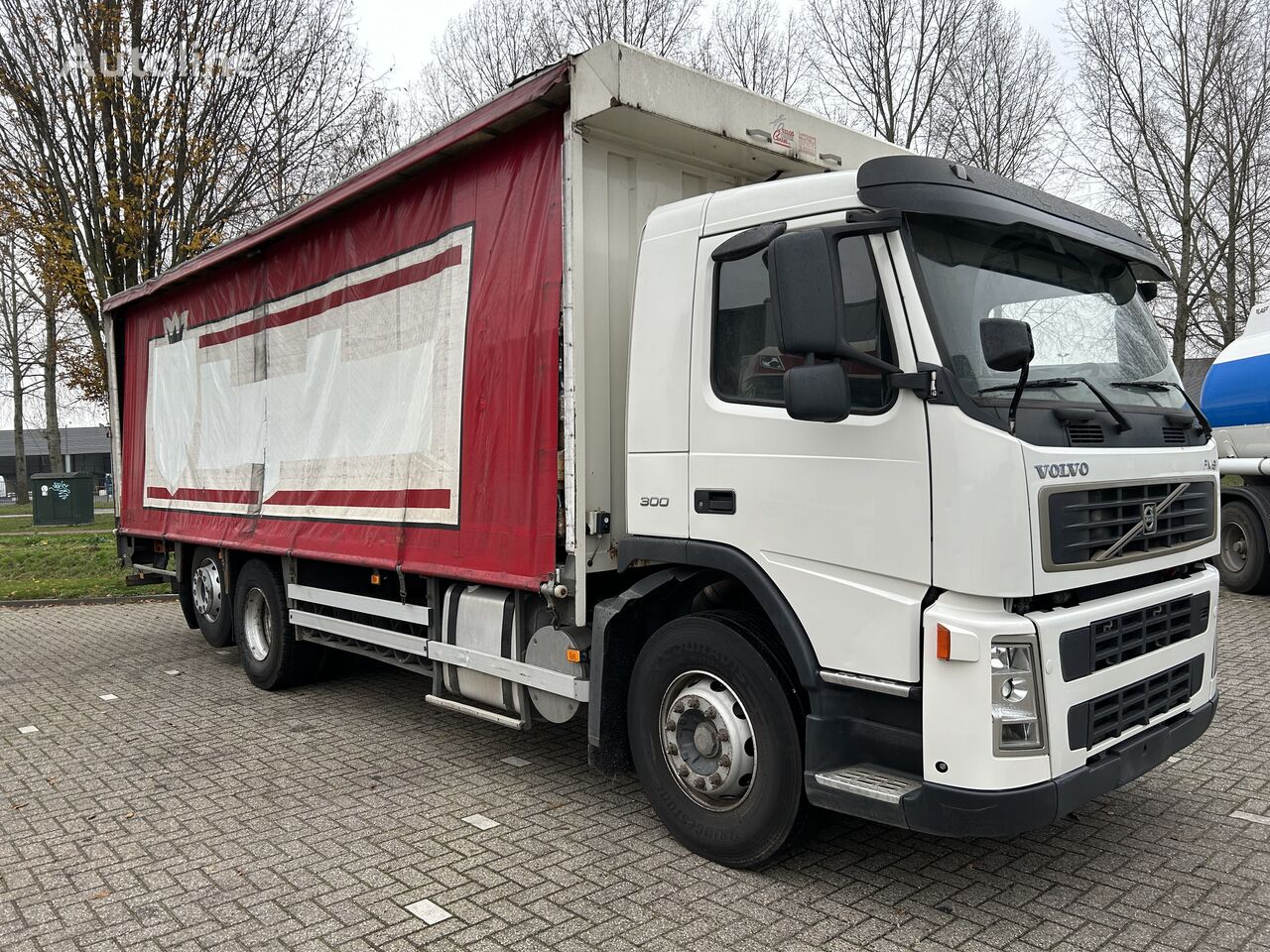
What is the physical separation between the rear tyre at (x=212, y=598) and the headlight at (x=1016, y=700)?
670cm

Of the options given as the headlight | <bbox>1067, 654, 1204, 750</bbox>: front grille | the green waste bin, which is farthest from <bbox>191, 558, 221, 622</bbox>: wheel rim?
the green waste bin

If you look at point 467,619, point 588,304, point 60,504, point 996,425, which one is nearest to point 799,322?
point 996,425

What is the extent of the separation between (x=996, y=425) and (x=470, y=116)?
314 centimetres

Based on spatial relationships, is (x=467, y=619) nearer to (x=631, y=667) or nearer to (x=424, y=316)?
(x=631, y=667)

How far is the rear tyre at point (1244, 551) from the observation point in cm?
1027

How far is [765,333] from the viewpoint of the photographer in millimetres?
3873

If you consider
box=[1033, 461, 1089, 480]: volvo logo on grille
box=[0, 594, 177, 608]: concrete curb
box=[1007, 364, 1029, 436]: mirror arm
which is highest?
box=[1007, 364, 1029, 436]: mirror arm

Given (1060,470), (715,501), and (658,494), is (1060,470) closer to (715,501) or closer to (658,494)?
(715,501)

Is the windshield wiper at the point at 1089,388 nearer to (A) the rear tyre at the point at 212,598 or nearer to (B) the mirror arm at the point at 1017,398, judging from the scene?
(B) the mirror arm at the point at 1017,398

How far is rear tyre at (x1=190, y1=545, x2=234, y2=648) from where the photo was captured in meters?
8.21

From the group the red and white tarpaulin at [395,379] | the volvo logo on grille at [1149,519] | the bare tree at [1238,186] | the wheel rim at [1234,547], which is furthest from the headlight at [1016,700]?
the bare tree at [1238,186]

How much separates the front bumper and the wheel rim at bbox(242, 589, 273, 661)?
538 centimetres

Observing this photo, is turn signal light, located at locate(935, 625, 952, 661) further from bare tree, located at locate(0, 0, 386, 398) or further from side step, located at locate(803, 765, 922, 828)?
bare tree, located at locate(0, 0, 386, 398)

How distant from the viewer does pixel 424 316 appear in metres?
5.56
